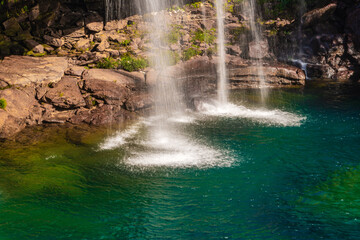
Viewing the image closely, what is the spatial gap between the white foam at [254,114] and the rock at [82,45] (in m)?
9.48

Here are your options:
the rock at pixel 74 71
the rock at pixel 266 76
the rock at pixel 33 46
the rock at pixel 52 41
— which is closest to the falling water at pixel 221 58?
the rock at pixel 266 76

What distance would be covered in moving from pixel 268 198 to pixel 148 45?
52.7 ft

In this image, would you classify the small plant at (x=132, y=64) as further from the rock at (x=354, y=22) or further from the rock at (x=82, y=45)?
the rock at (x=354, y=22)

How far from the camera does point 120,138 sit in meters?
13.5

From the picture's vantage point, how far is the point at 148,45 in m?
22.1

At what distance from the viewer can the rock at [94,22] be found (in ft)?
72.7

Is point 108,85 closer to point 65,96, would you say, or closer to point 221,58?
point 65,96

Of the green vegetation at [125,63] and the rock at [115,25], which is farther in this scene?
the rock at [115,25]

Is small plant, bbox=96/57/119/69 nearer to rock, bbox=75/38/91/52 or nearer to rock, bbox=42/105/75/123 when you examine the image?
rock, bbox=75/38/91/52

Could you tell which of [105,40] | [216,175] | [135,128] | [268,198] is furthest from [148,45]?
[268,198]

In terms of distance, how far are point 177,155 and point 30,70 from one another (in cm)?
1028

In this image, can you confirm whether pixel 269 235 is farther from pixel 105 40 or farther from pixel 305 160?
pixel 105 40

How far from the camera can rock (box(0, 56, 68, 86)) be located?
53.0 ft

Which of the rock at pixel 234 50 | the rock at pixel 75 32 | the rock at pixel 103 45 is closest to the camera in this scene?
the rock at pixel 103 45
